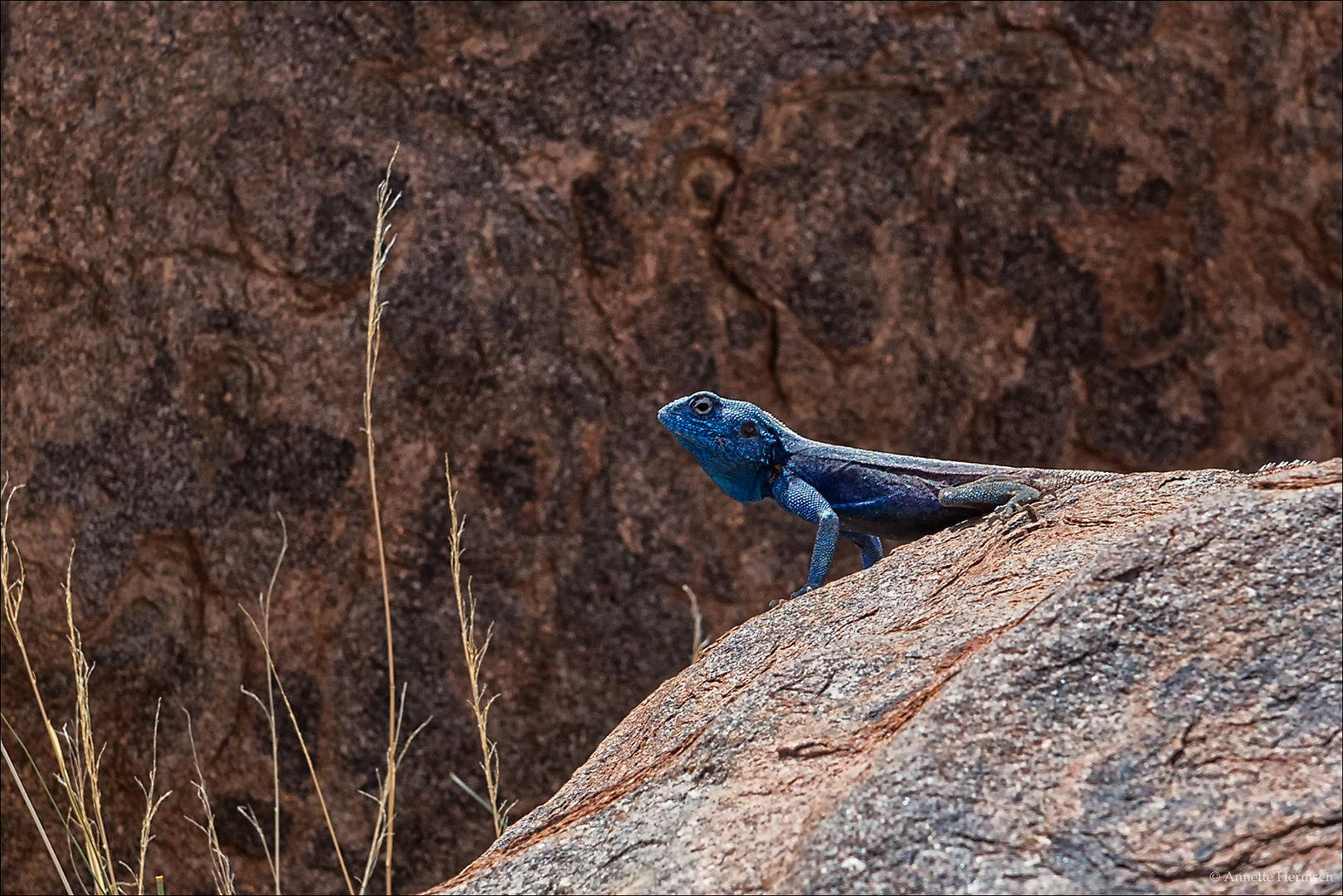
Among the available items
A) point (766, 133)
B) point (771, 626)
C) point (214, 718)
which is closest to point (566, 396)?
point (766, 133)

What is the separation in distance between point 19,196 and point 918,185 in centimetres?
255

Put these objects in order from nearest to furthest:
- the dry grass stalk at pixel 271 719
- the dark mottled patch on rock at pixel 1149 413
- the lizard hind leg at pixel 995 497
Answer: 1. the lizard hind leg at pixel 995 497
2. the dry grass stalk at pixel 271 719
3. the dark mottled patch on rock at pixel 1149 413

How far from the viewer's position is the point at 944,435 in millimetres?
4270

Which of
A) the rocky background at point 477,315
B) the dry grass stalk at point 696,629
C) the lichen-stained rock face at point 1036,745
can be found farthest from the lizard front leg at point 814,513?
the rocky background at point 477,315

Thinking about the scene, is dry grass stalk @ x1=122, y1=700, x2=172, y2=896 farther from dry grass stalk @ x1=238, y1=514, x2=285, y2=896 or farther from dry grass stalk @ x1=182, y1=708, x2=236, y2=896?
dry grass stalk @ x1=238, y1=514, x2=285, y2=896

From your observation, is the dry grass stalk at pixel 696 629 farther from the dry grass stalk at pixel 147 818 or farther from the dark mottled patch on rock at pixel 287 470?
the dark mottled patch on rock at pixel 287 470

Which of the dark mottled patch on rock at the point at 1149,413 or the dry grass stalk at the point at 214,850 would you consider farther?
the dark mottled patch on rock at the point at 1149,413

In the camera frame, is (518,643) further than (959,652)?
Yes

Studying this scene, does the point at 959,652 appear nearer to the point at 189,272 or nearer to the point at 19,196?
the point at 189,272

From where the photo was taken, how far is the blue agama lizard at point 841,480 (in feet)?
8.07

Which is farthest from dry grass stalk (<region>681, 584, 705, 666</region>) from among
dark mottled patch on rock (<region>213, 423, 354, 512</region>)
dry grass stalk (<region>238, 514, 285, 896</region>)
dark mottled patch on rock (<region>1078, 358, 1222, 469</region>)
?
dark mottled patch on rock (<region>1078, 358, 1222, 469</region>)

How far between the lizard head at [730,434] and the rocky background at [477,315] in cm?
Answer: 125

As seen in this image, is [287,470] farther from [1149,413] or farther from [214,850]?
[1149,413]

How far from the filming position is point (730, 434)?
2.84 metres
